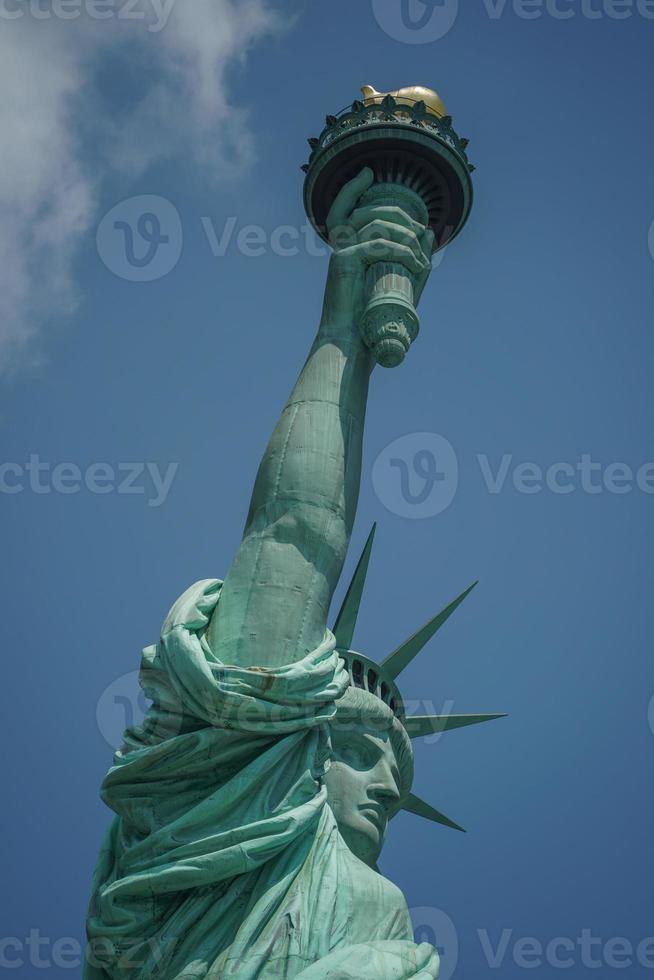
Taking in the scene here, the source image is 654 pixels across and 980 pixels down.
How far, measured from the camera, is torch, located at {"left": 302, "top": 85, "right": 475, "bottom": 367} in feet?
54.6

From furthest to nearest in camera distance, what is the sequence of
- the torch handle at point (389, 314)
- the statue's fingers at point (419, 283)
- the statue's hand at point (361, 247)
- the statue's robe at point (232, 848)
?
the statue's fingers at point (419, 283) → the statue's hand at point (361, 247) → the torch handle at point (389, 314) → the statue's robe at point (232, 848)

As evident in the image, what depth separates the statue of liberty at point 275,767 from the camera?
1159 centimetres

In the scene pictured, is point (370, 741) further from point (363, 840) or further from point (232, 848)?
point (232, 848)

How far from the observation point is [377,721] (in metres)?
14.4

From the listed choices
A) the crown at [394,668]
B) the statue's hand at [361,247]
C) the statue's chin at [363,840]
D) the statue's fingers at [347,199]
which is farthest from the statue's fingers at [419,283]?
the statue's chin at [363,840]

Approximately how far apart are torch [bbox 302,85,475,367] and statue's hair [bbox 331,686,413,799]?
5015 millimetres

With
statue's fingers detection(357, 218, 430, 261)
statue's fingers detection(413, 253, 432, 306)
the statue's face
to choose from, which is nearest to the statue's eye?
the statue's face

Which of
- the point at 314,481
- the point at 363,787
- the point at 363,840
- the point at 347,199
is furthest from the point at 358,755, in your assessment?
the point at 347,199

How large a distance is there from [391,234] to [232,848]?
7.69 meters

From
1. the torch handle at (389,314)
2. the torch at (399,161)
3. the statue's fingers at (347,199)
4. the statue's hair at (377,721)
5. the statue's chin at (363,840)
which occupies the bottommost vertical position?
the statue's chin at (363,840)

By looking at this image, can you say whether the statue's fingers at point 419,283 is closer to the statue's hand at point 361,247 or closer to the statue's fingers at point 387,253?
the statue's hand at point 361,247

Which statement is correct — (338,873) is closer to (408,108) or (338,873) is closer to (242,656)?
(242,656)

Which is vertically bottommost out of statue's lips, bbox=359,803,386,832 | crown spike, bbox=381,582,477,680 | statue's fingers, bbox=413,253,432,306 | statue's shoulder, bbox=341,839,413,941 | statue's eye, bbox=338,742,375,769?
statue's shoulder, bbox=341,839,413,941

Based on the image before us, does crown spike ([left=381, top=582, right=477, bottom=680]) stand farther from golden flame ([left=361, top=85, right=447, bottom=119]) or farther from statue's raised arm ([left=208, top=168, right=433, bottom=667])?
golden flame ([left=361, top=85, right=447, bottom=119])
